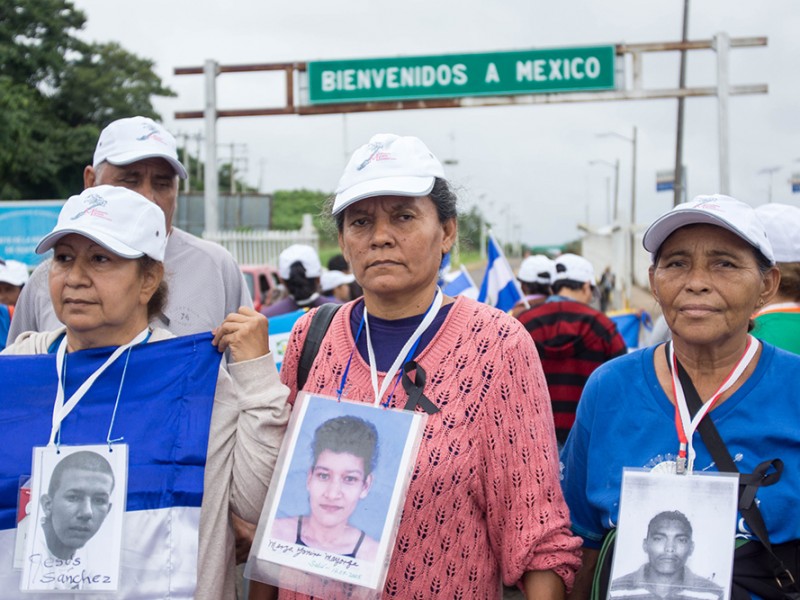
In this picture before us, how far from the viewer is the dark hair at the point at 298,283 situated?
23.7ft

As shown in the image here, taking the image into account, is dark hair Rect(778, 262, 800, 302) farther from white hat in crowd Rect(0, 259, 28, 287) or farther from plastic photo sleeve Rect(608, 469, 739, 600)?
white hat in crowd Rect(0, 259, 28, 287)

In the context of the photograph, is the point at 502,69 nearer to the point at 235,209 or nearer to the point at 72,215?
the point at 72,215

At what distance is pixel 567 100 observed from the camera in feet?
38.5

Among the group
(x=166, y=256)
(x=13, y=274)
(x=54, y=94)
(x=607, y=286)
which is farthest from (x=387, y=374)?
(x=54, y=94)

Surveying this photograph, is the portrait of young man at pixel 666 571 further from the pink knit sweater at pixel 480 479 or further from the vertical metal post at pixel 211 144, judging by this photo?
the vertical metal post at pixel 211 144

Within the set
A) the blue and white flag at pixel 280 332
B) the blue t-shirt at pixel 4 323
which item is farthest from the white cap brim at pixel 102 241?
the blue t-shirt at pixel 4 323

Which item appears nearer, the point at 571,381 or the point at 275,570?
the point at 275,570

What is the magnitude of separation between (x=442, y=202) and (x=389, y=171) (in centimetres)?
Answer: 19

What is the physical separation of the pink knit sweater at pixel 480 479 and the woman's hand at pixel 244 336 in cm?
26

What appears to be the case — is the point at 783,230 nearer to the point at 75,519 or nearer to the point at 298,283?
the point at 75,519

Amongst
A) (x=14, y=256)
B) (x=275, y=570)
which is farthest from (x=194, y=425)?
(x=14, y=256)

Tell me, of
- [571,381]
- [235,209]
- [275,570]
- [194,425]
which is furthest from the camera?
[235,209]

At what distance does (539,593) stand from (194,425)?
965 millimetres

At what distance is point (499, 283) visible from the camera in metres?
8.02
